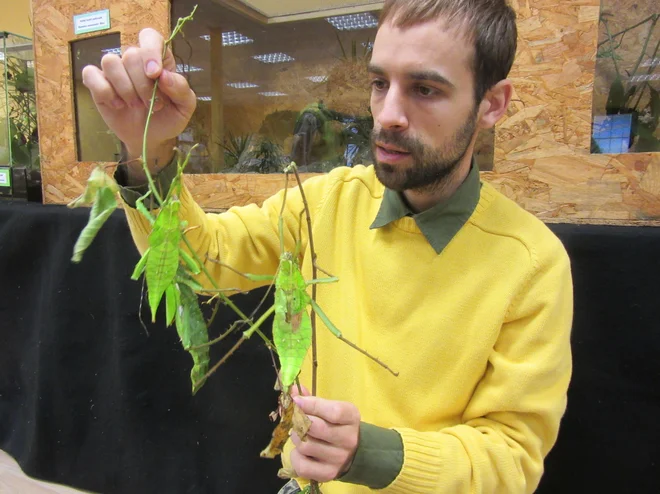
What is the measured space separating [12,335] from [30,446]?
350 millimetres

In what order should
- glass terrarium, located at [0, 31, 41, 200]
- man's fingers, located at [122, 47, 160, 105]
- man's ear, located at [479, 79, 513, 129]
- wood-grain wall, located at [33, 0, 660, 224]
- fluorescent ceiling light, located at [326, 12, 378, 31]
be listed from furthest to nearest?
glass terrarium, located at [0, 31, 41, 200] → fluorescent ceiling light, located at [326, 12, 378, 31] → wood-grain wall, located at [33, 0, 660, 224] → man's ear, located at [479, 79, 513, 129] → man's fingers, located at [122, 47, 160, 105]

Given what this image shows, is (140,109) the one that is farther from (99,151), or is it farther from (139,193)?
(99,151)

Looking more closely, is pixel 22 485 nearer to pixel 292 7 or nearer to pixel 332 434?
pixel 332 434

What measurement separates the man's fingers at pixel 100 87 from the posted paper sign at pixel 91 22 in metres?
0.93

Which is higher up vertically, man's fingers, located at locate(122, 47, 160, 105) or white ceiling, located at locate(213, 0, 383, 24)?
white ceiling, located at locate(213, 0, 383, 24)

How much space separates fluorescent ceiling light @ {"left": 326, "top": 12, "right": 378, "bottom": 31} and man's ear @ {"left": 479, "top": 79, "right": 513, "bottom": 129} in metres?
0.60

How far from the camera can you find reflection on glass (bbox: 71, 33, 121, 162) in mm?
1364

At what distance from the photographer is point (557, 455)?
948 mm

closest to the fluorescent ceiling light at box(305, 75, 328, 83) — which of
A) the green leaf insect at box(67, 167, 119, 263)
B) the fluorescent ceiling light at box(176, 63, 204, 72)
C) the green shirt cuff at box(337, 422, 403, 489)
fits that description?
the fluorescent ceiling light at box(176, 63, 204, 72)

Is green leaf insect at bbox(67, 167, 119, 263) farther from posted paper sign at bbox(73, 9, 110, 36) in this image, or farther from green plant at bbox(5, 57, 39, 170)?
green plant at bbox(5, 57, 39, 170)

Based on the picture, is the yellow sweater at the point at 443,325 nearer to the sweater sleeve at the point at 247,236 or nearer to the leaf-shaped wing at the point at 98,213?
the sweater sleeve at the point at 247,236

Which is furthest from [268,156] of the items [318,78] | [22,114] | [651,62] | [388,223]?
[22,114]

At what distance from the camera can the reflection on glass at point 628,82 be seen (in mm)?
910

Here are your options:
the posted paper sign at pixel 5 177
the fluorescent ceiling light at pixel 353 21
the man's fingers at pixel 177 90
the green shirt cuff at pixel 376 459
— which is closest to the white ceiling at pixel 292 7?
the fluorescent ceiling light at pixel 353 21
